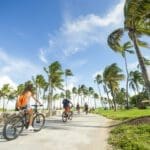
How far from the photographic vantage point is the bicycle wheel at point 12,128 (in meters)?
8.79

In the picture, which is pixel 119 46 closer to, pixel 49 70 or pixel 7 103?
pixel 49 70

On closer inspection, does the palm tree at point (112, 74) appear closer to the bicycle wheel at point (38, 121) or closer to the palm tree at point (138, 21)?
the palm tree at point (138, 21)

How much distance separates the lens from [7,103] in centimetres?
13112

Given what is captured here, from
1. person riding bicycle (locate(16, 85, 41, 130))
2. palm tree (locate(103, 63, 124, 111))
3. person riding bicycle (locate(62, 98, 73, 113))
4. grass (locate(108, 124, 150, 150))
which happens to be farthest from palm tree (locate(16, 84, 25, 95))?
grass (locate(108, 124, 150, 150))

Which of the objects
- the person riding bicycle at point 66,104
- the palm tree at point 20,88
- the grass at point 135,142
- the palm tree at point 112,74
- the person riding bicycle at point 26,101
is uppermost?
the palm tree at point 20,88

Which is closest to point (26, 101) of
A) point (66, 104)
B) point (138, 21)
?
point (66, 104)

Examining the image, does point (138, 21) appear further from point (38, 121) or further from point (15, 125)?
point (15, 125)

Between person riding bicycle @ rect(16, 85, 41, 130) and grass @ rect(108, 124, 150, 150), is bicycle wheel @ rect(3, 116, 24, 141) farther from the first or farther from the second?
grass @ rect(108, 124, 150, 150)

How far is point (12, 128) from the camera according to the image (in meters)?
9.12


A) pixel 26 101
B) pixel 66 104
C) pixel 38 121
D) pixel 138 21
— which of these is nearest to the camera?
pixel 26 101

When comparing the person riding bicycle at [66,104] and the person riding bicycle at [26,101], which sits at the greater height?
the person riding bicycle at [66,104]

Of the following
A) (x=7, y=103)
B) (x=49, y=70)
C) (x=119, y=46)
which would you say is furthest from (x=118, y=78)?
(x=7, y=103)

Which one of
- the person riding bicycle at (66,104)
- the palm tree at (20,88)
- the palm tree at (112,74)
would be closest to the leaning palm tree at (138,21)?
the person riding bicycle at (66,104)

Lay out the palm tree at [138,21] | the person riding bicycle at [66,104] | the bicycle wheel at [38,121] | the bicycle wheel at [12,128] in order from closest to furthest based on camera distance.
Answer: the bicycle wheel at [12,128] < the bicycle wheel at [38,121] < the palm tree at [138,21] < the person riding bicycle at [66,104]
